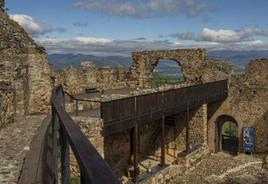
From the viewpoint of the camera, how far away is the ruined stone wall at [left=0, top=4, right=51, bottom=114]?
1174 centimetres

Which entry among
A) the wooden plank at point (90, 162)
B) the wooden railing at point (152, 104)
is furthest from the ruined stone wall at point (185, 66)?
the wooden plank at point (90, 162)

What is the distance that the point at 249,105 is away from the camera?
2428cm

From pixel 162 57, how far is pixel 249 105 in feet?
22.4

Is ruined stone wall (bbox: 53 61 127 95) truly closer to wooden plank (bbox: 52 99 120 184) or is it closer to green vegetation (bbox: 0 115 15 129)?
green vegetation (bbox: 0 115 15 129)

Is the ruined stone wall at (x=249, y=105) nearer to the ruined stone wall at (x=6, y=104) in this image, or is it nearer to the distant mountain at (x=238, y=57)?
the distant mountain at (x=238, y=57)

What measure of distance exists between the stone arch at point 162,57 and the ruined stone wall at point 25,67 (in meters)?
14.3

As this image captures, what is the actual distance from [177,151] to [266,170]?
19.7 feet

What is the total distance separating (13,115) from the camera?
10930 millimetres

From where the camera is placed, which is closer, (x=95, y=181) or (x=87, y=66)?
(x=95, y=181)

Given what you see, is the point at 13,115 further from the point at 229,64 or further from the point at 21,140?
the point at 229,64

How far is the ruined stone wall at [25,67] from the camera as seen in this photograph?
11742 millimetres

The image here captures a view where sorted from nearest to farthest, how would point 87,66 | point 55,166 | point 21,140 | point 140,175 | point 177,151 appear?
1. point 55,166
2. point 21,140
3. point 140,175
4. point 177,151
5. point 87,66

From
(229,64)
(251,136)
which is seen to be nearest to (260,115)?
(251,136)

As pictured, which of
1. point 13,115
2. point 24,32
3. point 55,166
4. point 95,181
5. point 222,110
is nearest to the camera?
point 95,181
